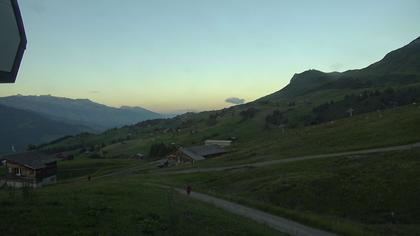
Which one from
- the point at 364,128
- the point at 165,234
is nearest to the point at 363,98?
the point at 364,128

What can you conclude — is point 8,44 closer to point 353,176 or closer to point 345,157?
point 353,176

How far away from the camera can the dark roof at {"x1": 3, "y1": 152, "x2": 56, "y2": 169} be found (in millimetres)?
94125

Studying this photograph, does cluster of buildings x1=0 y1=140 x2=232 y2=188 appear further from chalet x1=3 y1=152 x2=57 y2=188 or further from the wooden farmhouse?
the wooden farmhouse

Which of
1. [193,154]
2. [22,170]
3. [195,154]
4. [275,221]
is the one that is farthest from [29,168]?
[275,221]

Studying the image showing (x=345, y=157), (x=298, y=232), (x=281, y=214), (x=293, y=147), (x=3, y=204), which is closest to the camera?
(x=3, y=204)

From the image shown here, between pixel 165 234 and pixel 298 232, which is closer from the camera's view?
pixel 165 234

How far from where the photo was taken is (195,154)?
120062 mm

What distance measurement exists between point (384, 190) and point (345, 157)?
18.7 metres

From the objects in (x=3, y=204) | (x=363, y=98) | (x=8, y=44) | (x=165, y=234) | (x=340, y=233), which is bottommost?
(x=340, y=233)

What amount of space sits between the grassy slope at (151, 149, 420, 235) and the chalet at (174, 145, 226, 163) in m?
55.1

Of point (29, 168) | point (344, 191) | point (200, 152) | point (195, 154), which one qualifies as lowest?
point (344, 191)

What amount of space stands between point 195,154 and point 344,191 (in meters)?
79.3

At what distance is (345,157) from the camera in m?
59.3

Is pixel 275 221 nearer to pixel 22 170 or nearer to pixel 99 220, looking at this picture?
pixel 99 220
